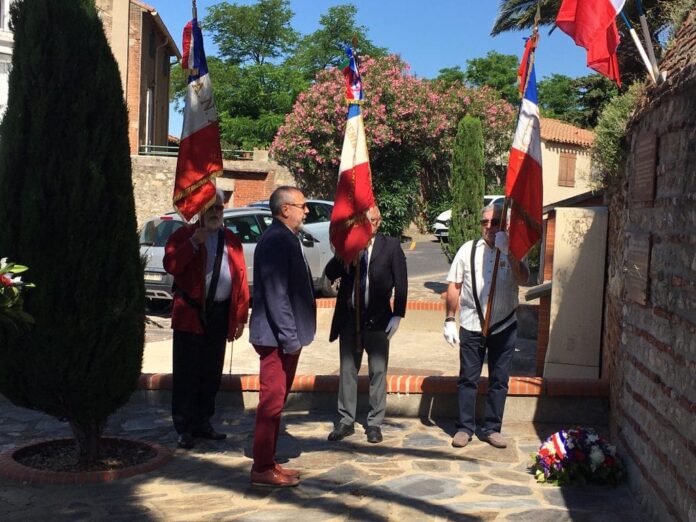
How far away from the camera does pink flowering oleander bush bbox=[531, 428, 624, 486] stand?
561 centimetres

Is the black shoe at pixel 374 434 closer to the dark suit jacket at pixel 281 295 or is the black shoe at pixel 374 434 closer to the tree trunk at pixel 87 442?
the dark suit jacket at pixel 281 295

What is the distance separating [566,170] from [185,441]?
3255cm

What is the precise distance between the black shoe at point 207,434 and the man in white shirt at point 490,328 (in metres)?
1.76

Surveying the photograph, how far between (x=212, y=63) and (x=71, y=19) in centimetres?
5083

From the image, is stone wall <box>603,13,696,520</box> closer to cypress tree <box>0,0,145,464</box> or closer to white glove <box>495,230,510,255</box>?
Result: white glove <box>495,230,510,255</box>

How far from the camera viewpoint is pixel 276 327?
5531 mm

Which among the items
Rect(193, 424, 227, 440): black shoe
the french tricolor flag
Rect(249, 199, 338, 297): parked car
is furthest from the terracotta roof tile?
the french tricolor flag

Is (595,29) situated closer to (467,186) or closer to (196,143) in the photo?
(196,143)

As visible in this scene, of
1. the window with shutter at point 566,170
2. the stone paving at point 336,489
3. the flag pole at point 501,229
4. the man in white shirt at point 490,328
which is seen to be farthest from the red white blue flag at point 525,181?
the window with shutter at point 566,170

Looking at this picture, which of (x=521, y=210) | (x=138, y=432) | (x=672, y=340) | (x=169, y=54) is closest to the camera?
(x=672, y=340)

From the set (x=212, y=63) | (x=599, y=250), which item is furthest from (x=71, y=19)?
(x=212, y=63)

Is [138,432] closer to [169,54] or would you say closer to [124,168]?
[124,168]

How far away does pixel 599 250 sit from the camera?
8.03 metres

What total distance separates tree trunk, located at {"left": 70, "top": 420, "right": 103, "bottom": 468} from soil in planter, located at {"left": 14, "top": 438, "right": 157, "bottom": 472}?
0.04 metres
